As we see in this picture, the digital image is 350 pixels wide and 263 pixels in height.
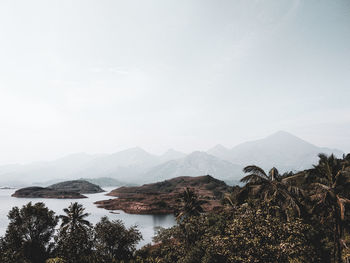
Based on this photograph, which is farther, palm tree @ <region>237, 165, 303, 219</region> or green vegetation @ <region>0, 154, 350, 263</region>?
palm tree @ <region>237, 165, 303, 219</region>

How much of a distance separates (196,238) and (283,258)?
2137 centimetres

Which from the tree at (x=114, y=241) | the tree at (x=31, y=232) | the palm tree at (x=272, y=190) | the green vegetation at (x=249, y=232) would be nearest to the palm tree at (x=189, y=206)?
the green vegetation at (x=249, y=232)

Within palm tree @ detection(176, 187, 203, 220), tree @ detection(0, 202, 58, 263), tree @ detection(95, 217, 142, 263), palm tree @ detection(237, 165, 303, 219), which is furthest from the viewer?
palm tree @ detection(176, 187, 203, 220)

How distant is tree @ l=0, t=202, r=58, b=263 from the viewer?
119 ft

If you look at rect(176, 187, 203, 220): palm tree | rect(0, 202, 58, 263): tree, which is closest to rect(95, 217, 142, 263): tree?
rect(176, 187, 203, 220): palm tree

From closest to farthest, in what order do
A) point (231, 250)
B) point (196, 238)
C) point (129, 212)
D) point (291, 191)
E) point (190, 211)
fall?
point (231, 250)
point (291, 191)
point (196, 238)
point (190, 211)
point (129, 212)

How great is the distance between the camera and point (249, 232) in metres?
15.9

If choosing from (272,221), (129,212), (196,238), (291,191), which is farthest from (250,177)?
(129,212)

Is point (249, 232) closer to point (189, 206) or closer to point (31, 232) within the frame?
point (189, 206)

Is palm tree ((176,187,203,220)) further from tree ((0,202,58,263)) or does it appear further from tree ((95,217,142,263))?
tree ((0,202,58,263))

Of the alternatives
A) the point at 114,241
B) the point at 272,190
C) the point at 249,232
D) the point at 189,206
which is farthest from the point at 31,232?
the point at 272,190

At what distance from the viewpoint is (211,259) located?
88.5 feet

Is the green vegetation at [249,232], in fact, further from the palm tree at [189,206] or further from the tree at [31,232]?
the palm tree at [189,206]

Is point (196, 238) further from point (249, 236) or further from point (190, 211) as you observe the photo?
point (249, 236)
